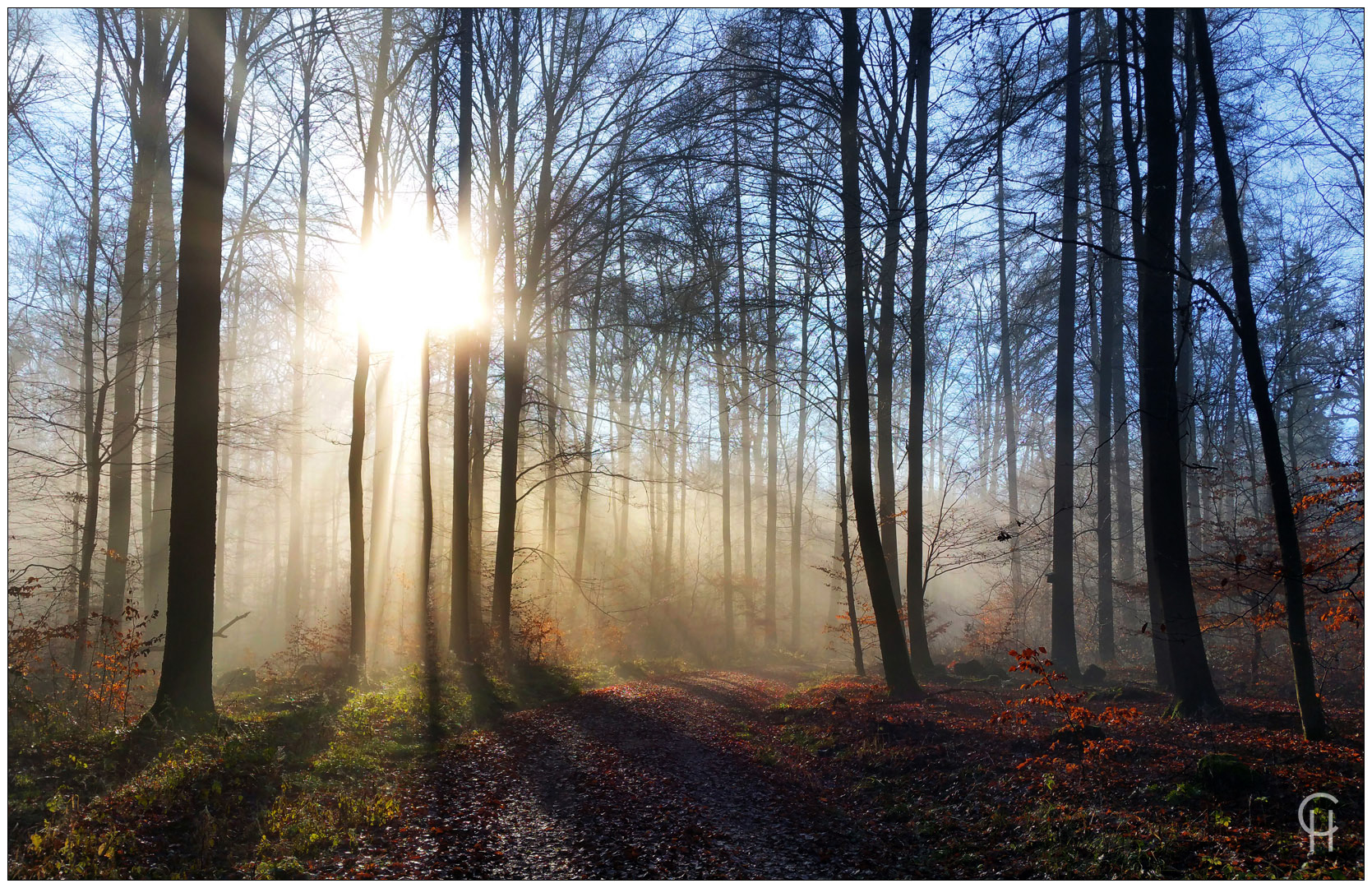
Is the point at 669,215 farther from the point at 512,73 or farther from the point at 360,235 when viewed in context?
the point at 360,235

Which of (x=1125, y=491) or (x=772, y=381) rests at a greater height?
(x=772, y=381)

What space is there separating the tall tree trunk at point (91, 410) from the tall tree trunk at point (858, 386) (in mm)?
10801

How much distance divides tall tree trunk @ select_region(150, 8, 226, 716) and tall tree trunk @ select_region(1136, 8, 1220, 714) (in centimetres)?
966

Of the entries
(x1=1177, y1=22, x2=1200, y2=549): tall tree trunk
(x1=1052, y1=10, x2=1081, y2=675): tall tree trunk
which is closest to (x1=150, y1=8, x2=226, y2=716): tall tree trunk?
(x1=1177, y1=22, x2=1200, y2=549): tall tree trunk

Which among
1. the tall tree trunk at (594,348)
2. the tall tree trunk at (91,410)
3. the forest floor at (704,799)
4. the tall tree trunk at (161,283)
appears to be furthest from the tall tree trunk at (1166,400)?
the tall tree trunk at (161,283)

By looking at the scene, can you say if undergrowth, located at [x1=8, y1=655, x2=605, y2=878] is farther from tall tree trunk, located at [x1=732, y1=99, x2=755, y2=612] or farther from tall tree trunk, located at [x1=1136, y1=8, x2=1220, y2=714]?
tall tree trunk, located at [x1=1136, y1=8, x2=1220, y2=714]

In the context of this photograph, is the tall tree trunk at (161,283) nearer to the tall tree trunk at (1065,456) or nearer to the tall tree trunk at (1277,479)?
the tall tree trunk at (1277,479)

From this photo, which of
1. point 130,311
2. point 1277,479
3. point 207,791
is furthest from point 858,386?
point 130,311

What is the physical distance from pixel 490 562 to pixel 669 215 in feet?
32.4

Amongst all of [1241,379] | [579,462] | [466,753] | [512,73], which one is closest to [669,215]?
[512,73]

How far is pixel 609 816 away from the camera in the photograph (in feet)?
17.1

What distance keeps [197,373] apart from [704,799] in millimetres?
6406

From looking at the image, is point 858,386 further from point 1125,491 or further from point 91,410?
point 1125,491

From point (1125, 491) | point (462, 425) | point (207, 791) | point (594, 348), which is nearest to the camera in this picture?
point (207, 791)
